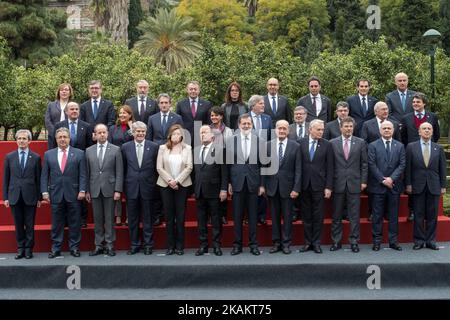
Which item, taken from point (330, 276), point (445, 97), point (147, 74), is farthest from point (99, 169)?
point (445, 97)

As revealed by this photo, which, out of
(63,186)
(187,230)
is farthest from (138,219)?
(63,186)

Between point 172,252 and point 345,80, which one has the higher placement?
point 345,80

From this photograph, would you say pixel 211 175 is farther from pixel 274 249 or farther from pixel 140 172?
pixel 274 249

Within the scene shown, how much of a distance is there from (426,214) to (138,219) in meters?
3.85

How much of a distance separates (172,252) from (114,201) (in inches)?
40.5

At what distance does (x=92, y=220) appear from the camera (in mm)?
10391

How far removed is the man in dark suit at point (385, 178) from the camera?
32.0 ft

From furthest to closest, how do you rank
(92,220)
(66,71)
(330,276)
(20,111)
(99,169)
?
(20,111)
(66,71)
(92,220)
(99,169)
(330,276)

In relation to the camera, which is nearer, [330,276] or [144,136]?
[330,276]

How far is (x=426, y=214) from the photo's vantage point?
32.5 feet

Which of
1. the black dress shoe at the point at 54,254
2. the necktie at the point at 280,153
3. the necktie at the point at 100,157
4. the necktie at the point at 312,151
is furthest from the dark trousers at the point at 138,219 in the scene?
the necktie at the point at 312,151

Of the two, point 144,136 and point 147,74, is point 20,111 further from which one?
point 144,136
